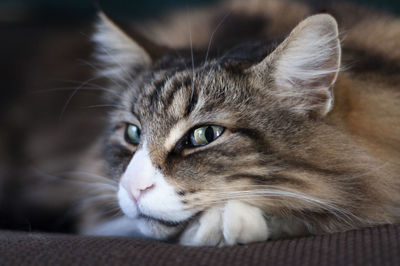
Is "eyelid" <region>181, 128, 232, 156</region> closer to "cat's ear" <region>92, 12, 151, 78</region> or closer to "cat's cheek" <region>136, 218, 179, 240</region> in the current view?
"cat's cheek" <region>136, 218, 179, 240</region>

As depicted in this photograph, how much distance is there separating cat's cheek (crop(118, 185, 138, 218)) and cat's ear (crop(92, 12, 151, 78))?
51 cm

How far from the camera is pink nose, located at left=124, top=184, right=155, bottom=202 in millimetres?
1047

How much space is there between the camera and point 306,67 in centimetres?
112

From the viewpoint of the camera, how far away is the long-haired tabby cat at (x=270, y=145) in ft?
3.43

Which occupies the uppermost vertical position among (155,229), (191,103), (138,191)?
(191,103)

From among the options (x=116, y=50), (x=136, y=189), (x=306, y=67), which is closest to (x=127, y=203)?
(x=136, y=189)

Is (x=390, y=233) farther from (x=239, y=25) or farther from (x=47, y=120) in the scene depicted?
(x=47, y=120)

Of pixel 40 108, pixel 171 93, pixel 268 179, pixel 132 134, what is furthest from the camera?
pixel 40 108

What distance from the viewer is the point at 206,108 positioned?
1118mm

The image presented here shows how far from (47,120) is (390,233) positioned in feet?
5.02

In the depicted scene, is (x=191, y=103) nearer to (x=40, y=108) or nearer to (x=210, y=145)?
→ (x=210, y=145)

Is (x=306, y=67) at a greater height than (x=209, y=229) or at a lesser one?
greater

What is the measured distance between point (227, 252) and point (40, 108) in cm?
138

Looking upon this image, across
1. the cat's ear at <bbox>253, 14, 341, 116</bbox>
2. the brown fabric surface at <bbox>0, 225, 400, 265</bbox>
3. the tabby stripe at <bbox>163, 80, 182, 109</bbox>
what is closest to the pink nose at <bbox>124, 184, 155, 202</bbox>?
the brown fabric surface at <bbox>0, 225, 400, 265</bbox>
